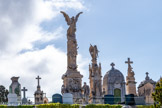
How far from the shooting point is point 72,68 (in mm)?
44188

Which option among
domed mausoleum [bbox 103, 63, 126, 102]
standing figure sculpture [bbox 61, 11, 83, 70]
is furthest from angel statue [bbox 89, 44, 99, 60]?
domed mausoleum [bbox 103, 63, 126, 102]

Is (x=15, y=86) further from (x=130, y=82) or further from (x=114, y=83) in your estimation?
(x=130, y=82)

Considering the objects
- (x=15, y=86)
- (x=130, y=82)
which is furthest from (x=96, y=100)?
(x=15, y=86)

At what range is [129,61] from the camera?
46.4 m

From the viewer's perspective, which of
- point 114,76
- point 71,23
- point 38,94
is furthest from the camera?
point 114,76

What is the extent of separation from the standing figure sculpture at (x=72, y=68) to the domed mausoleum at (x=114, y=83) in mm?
7061

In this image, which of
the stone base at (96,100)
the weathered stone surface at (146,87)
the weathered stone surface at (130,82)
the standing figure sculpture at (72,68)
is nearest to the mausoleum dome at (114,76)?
the weathered stone surface at (146,87)

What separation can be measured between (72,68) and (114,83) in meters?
8.76

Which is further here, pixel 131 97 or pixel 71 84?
pixel 71 84

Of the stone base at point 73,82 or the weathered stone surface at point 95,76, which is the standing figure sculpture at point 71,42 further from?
the weathered stone surface at point 95,76

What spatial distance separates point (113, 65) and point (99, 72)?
23.9 ft

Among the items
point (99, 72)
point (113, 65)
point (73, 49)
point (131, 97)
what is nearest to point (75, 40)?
point (73, 49)

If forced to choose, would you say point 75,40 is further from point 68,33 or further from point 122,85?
point 122,85

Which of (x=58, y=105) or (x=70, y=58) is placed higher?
(x=70, y=58)
